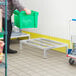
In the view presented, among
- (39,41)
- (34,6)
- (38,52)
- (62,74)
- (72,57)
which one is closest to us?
(62,74)

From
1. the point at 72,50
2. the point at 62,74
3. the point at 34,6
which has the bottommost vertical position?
the point at 62,74

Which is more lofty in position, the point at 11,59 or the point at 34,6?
the point at 34,6

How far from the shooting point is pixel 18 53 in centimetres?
494

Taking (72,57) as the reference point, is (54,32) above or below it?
above

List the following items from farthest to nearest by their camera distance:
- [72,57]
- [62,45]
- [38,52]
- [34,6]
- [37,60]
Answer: [34,6] → [38,52] → [62,45] → [37,60] → [72,57]

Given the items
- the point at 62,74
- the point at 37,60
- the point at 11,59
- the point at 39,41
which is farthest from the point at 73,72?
the point at 39,41

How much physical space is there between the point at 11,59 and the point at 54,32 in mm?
1361

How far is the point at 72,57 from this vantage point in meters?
4.04

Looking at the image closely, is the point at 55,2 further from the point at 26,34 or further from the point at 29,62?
the point at 29,62

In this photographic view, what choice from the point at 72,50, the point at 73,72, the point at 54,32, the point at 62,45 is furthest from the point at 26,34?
the point at 73,72

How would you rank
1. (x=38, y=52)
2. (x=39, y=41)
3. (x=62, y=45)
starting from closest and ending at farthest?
(x=62, y=45) → (x=38, y=52) → (x=39, y=41)

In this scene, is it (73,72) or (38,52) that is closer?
(73,72)

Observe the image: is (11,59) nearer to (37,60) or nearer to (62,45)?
(37,60)

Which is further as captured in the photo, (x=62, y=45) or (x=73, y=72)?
(x=62, y=45)
